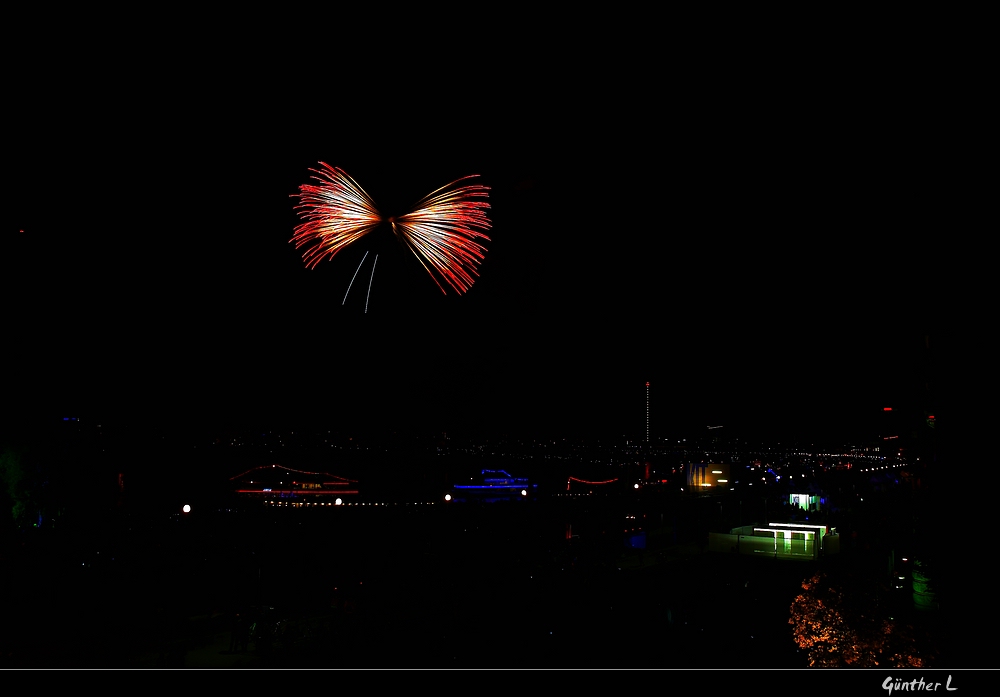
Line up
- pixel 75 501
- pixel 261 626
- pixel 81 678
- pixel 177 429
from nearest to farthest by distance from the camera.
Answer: pixel 81 678
pixel 261 626
pixel 75 501
pixel 177 429

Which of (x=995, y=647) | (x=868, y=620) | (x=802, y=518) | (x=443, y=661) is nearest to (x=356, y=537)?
(x=443, y=661)

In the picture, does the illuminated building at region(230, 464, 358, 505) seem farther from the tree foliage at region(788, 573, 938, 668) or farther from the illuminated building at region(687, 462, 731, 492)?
the tree foliage at region(788, 573, 938, 668)

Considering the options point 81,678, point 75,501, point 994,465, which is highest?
point 994,465

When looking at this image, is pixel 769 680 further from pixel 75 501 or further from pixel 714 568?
pixel 75 501

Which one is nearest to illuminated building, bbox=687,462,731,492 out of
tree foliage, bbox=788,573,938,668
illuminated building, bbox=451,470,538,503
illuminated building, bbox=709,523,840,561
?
illuminated building, bbox=451,470,538,503

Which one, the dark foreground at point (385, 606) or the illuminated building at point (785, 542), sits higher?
the dark foreground at point (385, 606)

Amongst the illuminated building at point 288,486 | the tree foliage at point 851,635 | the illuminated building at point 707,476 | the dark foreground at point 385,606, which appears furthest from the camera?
the illuminated building at point 707,476

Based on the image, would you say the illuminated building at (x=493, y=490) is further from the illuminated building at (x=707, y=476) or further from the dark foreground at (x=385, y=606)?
the dark foreground at (x=385, y=606)

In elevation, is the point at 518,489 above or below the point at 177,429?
below

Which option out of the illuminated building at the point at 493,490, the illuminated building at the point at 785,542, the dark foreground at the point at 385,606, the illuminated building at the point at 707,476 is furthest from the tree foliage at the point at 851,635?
the illuminated building at the point at 707,476

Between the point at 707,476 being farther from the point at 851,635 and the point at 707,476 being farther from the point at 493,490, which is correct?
the point at 851,635

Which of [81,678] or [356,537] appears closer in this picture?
[81,678]
